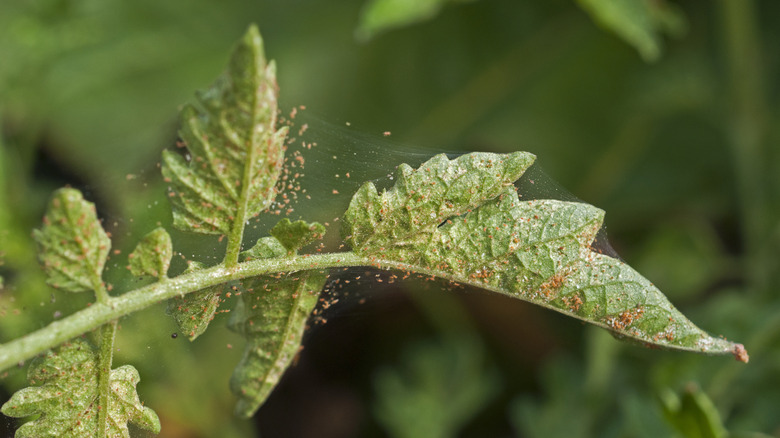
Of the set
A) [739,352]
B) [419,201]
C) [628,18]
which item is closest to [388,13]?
[628,18]

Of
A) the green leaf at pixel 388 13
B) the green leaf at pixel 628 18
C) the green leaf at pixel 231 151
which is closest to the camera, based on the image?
the green leaf at pixel 231 151

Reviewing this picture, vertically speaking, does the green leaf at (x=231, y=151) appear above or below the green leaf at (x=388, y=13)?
below

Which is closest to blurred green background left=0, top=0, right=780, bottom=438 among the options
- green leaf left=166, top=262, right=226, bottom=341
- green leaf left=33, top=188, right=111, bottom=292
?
green leaf left=166, top=262, right=226, bottom=341

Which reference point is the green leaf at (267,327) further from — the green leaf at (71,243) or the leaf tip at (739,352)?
the leaf tip at (739,352)

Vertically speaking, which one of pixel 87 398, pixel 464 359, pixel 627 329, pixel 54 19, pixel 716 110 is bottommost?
pixel 87 398

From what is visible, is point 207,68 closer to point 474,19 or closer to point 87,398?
point 474,19

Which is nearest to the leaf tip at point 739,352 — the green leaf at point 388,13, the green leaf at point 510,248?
the green leaf at point 510,248

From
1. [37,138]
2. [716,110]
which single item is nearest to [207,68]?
[37,138]
